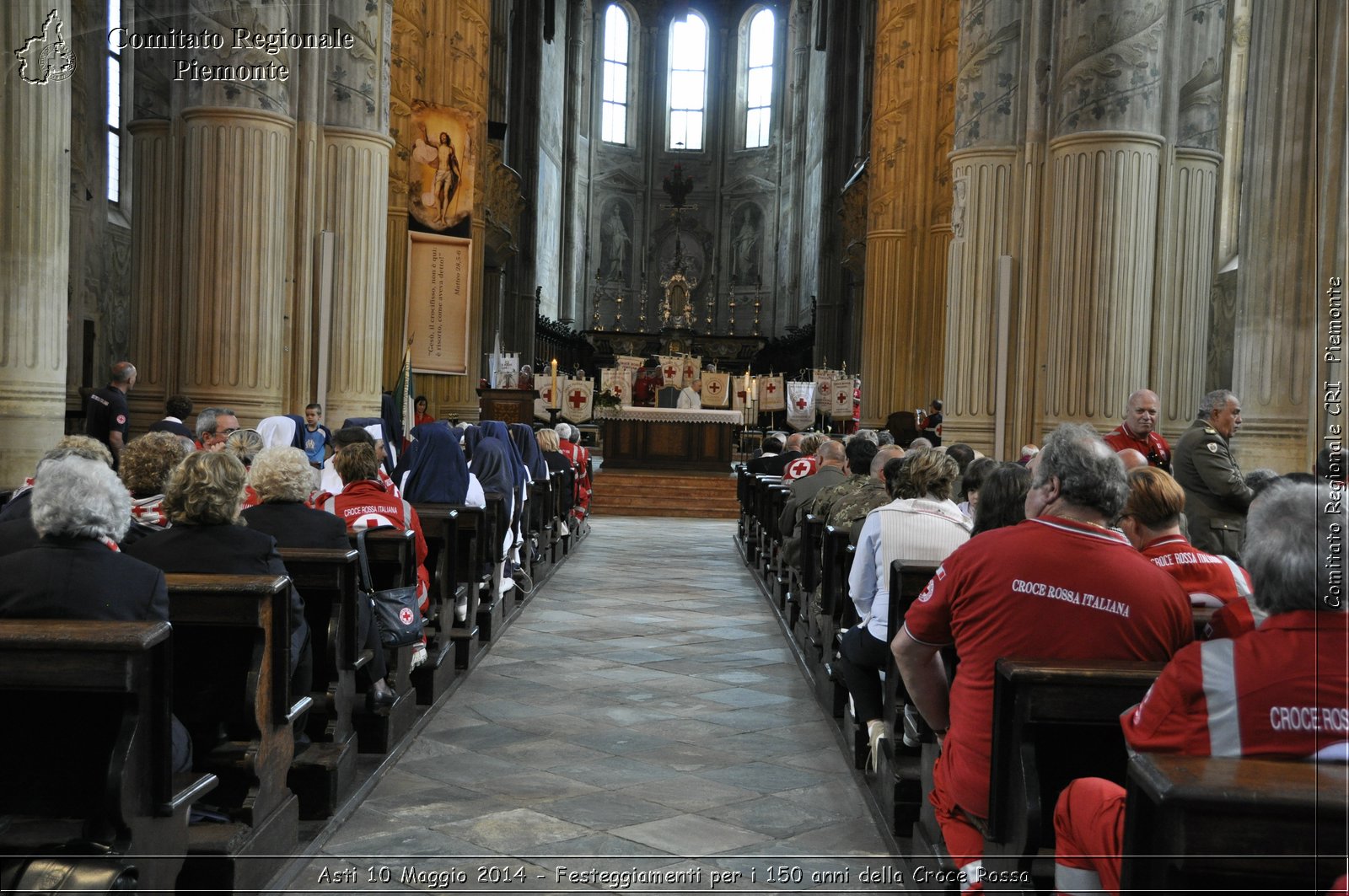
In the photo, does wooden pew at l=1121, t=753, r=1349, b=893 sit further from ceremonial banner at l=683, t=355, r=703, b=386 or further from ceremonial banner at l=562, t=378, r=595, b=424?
ceremonial banner at l=683, t=355, r=703, b=386

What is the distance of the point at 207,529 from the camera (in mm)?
3820

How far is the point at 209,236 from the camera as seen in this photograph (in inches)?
386

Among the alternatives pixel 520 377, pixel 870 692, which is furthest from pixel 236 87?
pixel 520 377

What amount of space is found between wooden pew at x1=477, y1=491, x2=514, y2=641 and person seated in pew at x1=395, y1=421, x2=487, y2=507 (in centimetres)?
27

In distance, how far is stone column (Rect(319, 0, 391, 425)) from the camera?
1120 centimetres

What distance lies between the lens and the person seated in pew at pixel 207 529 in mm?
3762

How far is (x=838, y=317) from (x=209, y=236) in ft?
68.5

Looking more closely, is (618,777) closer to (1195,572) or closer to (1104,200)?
(1195,572)

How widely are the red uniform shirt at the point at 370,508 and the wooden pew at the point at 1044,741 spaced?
317 cm

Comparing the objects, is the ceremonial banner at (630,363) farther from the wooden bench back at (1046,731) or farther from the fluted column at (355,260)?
Result: the wooden bench back at (1046,731)

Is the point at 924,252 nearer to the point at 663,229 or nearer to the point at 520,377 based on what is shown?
the point at 520,377

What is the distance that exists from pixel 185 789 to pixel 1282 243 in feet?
20.2

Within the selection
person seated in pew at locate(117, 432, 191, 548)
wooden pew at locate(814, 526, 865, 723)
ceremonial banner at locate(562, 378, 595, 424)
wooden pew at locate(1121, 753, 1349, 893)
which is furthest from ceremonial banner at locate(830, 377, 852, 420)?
wooden pew at locate(1121, 753, 1349, 893)

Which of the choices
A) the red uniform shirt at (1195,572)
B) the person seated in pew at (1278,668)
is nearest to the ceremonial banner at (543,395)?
the red uniform shirt at (1195,572)
